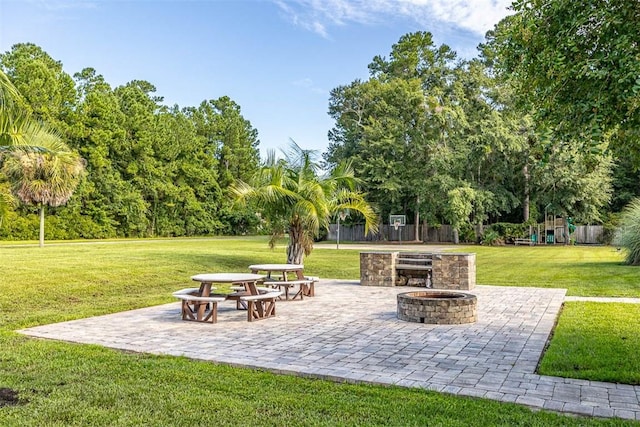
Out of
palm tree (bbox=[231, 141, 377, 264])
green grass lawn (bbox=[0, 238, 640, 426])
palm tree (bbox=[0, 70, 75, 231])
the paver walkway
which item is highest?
palm tree (bbox=[0, 70, 75, 231])

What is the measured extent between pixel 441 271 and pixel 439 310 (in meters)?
4.24

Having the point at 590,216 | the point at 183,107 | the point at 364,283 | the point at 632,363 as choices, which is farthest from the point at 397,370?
the point at 183,107

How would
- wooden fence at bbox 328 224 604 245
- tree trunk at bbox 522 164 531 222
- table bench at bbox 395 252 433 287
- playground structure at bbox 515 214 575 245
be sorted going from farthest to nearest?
wooden fence at bbox 328 224 604 245 → playground structure at bbox 515 214 575 245 → tree trunk at bbox 522 164 531 222 → table bench at bbox 395 252 433 287

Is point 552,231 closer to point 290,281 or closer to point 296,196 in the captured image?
point 296,196

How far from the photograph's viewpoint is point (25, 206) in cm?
3325

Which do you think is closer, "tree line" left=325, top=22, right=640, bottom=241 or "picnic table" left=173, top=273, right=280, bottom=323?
"picnic table" left=173, top=273, right=280, bottom=323

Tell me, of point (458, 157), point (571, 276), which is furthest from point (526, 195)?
point (571, 276)

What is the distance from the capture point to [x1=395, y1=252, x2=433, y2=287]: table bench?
12.1 metres

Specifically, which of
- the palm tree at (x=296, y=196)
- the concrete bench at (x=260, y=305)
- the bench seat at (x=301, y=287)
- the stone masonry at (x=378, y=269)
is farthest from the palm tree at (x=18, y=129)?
the stone masonry at (x=378, y=269)

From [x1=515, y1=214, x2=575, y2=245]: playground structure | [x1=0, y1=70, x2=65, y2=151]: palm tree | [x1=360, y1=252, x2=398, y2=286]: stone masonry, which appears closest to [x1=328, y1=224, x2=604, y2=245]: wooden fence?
[x1=515, y1=214, x2=575, y2=245]: playground structure

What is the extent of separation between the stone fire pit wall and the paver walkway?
1.98 meters

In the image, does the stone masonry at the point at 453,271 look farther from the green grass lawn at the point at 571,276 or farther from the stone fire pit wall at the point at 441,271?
the green grass lawn at the point at 571,276

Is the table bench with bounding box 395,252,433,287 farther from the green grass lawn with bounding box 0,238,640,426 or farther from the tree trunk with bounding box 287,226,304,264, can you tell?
the green grass lawn with bounding box 0,238,640,426

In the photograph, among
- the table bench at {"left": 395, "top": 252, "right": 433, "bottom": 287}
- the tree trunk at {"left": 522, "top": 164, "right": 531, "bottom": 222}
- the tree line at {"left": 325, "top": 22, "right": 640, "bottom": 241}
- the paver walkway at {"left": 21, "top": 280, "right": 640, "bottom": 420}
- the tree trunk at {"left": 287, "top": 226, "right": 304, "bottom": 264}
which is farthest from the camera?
the tree trunk at {"left": 522, "top": 164, "right": 531, "bottom": 222}
